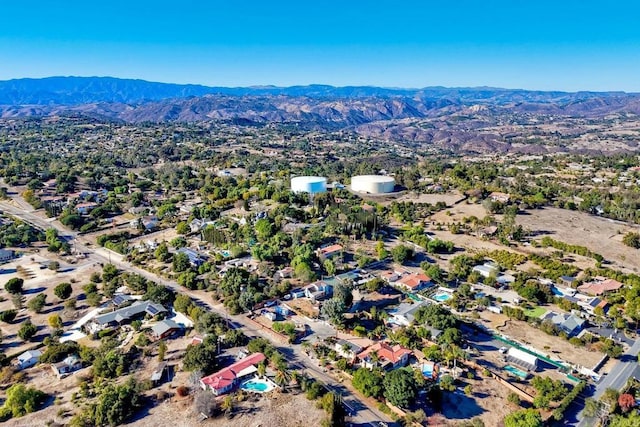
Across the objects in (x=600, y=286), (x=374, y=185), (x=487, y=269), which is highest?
(x=374, y=185)

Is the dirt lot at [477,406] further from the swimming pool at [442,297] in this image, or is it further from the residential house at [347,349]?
→ the swimming pool at [442,297]

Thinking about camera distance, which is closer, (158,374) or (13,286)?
(158,374)

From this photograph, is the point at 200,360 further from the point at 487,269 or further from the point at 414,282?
the point at 487,269

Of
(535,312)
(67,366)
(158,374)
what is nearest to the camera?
(158,374)

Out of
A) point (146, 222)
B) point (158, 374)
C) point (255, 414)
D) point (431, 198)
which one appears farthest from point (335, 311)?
point (431, 198)

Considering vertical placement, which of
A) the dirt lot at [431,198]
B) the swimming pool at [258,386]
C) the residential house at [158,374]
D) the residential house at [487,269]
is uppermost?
the dirt lot at [431,198]

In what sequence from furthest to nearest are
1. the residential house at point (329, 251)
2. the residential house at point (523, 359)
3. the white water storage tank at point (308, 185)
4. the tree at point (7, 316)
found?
the white water storage tank at point (308, 185) → the residential house at point (329, 251) → the tree at point (7, 316) → the residential house at point (523, 359)

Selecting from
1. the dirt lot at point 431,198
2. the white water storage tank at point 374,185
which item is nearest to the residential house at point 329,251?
the dirt lot at point 431,198
